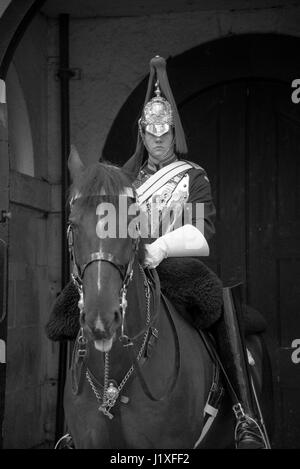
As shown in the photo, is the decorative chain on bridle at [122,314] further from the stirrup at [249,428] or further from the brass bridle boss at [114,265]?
the stirrup at [249,428]

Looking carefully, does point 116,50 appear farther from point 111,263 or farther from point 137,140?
point 111,263

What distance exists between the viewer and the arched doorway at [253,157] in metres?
6.14

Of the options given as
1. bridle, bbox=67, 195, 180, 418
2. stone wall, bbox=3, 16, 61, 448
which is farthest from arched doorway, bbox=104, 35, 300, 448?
Answer: bridle, bbox=67, 195, 180, 418

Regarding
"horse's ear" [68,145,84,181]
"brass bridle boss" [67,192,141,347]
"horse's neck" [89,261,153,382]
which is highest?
"horse's ear" [68,145,84,181]

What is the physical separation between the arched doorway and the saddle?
2.16 metres

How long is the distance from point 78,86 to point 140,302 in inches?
134

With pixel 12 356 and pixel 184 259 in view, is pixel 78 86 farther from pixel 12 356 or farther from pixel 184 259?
pixel 184 259

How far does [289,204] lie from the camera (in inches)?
245

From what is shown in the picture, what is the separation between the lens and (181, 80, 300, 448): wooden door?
6.14 m

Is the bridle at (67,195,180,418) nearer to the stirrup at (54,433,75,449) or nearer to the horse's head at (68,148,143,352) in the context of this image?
the horse's head at (68,148,143,352)

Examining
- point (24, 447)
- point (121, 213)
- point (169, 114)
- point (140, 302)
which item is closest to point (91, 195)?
point (121, 213)

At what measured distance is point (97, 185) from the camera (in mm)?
3248

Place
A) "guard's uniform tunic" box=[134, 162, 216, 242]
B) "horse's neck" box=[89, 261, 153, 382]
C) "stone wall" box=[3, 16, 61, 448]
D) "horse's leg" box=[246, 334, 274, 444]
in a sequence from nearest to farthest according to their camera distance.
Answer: "horse's neck" box=[89, 261, 153, 382]
"guard's uniform tunic" box=[134, 162, 216, 242]
"horse's leg" box=[246, 334, 274, 444]
"stone wall" box=[3, 16, 61, 448]

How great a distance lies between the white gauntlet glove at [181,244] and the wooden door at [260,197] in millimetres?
2279
